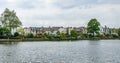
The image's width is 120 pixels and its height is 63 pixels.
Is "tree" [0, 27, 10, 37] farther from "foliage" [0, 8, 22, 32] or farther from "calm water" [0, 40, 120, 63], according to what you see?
"calm water" [0, 40, 120, 63]

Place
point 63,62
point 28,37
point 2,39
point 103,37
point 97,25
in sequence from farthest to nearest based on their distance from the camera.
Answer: point 103,37 < point 97,25 < point 28,37 < point 2,39 < point 63,62

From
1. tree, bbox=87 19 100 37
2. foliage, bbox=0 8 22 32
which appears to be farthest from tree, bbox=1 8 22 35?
tree, bbox=87 19 100 37

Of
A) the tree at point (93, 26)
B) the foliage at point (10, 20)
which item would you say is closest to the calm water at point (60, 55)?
the foliage at point (10, 20)

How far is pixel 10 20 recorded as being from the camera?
132m

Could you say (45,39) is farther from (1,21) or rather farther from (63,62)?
(63,62)

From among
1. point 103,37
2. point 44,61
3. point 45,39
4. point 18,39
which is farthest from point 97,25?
point 44,61

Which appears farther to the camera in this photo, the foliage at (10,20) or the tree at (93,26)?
the tree at (93,26)

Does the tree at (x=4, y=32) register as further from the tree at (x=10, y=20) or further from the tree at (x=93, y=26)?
the tree at (x=93, y=26)

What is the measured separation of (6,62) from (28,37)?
10488cm

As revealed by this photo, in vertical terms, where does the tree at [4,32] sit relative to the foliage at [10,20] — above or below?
below

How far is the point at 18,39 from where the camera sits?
430 feet

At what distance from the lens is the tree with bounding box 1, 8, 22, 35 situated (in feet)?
433

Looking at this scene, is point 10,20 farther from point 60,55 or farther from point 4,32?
point 60,55

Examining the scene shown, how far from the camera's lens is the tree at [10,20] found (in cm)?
Answer: 13188
